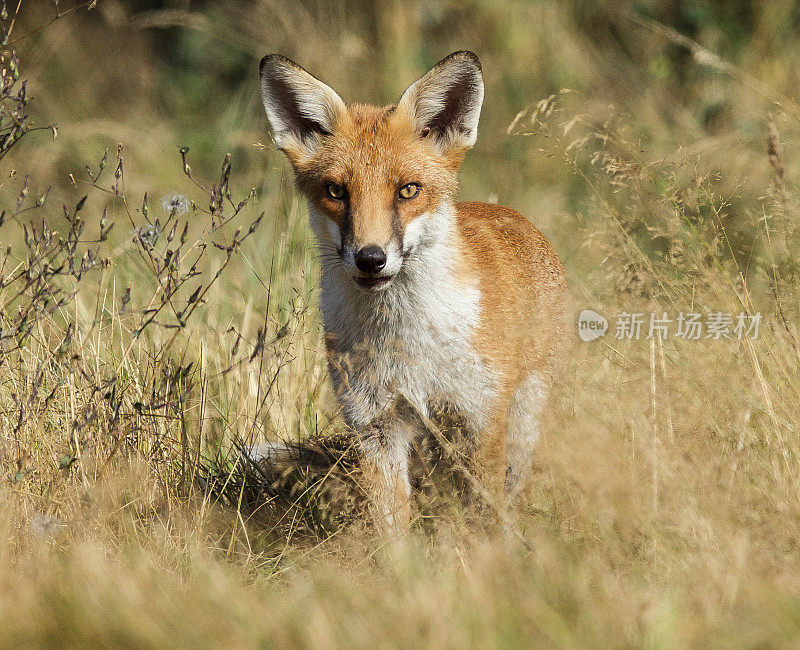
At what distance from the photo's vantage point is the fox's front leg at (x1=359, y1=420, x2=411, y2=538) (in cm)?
381

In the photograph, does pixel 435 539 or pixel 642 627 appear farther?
pixel 435 539

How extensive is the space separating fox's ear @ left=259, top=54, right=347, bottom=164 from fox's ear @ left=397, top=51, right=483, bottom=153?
12.3 inches

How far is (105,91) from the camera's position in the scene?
1173 cm

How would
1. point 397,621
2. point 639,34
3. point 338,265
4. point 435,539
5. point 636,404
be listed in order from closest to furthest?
point 397,621 → point 636,404 → point 435,539 → point 338,265 → point 639,34

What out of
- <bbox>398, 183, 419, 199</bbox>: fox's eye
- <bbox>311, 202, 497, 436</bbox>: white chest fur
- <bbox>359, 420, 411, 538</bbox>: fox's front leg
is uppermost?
<bbox>398, 183, 419, 199</bbox>: fox's eye

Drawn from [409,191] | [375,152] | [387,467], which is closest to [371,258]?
[409,191]

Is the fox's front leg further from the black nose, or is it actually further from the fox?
the black nose

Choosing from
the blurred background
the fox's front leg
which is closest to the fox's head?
the fox's front leg

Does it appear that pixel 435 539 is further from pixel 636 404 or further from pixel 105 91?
pixel 105 91

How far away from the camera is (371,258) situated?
3.47 metres

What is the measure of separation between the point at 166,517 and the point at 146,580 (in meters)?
0.84

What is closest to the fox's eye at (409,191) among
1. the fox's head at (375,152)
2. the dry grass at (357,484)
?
the fox's head at (375,152)

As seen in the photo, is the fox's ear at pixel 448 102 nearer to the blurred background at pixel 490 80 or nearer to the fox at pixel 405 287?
the fox at pixel 405 287

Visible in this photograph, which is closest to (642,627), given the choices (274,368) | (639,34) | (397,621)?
(397,621)
